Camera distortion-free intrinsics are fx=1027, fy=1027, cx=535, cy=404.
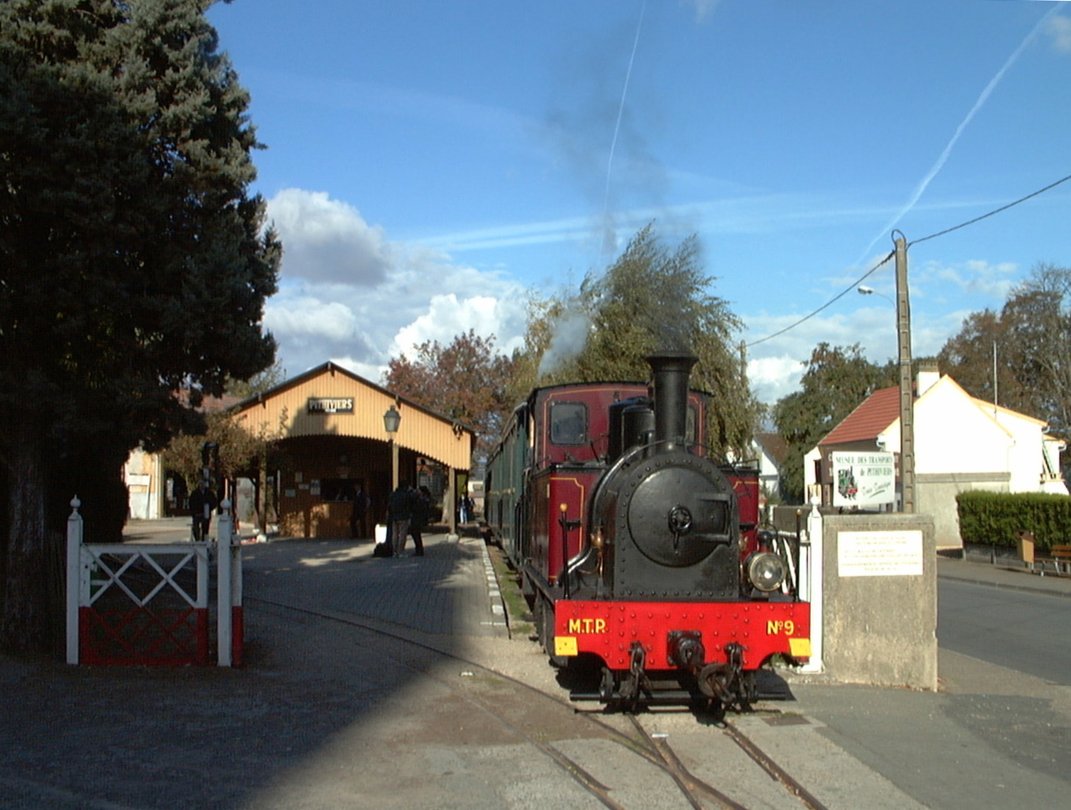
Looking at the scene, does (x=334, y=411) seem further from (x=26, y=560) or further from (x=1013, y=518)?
(x=26, y=560)

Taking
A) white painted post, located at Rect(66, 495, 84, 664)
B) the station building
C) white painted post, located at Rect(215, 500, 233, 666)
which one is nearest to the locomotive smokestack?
white painted post, located at Rect(215, 500, 233, 666)

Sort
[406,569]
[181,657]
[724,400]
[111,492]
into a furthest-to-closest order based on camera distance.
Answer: [724,400], [406,569], [111,492], [181,657]

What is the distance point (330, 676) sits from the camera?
864 cm

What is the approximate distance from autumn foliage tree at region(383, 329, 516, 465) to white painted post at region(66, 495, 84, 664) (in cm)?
4326

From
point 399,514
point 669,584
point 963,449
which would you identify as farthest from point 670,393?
point 963,449

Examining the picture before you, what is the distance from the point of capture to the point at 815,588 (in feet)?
29.7

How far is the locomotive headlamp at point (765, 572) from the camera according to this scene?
7.25m

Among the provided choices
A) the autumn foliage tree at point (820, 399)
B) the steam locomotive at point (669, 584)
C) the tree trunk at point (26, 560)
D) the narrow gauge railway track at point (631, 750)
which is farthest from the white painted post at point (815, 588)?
the autumn foliage tree at point (820, 399)

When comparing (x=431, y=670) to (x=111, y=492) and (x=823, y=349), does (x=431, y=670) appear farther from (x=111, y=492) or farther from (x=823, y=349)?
(x=823, y=349)

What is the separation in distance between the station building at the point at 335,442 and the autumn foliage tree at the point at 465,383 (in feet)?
67.8

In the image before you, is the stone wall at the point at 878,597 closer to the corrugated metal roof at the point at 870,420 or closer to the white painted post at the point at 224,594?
the white painted post at the point at 224,594

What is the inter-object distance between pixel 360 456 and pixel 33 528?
22.5m

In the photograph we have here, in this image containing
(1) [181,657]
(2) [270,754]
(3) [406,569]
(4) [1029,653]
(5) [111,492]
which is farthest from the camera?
(3) [406,569]

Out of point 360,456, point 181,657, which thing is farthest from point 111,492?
point 360,456
